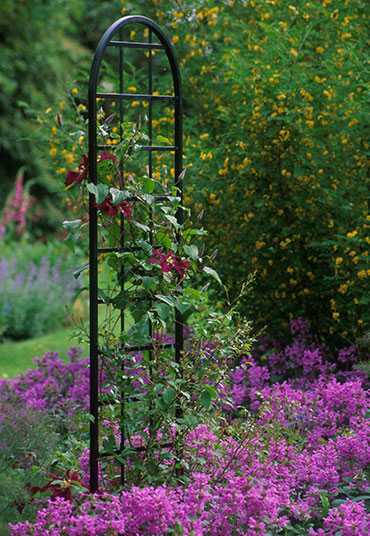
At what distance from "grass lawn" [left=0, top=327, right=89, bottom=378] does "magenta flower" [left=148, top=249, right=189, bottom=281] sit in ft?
10.6

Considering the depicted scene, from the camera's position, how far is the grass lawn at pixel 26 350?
589 centimetres

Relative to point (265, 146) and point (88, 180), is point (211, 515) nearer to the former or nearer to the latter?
point (88, 180)

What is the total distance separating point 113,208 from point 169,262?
0.90ft

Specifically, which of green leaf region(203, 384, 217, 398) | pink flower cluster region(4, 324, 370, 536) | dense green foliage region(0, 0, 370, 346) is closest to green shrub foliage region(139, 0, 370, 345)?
dense green foliage region(0, 0, 370, 346)

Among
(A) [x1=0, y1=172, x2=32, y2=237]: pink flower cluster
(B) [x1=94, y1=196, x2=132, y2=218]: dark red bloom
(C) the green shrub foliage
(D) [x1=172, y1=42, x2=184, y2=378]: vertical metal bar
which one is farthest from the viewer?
(A) [x1=0, y1=172, x2=32, y2=237]: pink flower cluster

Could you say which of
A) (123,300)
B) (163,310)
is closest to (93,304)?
(123,300)

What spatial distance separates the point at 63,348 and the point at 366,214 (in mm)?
3727

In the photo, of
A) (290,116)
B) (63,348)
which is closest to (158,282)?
(290,116)

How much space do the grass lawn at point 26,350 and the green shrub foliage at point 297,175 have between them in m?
2.06

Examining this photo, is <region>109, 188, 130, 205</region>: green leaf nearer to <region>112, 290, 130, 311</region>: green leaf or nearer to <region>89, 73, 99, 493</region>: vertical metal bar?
<region>89, 73, 99, 493</region>: vertical metal bar

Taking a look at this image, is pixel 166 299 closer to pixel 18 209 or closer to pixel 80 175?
pixel 80 175

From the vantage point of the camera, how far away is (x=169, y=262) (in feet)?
8.02

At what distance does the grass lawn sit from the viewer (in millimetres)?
5887

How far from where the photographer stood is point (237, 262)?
4.15 m
